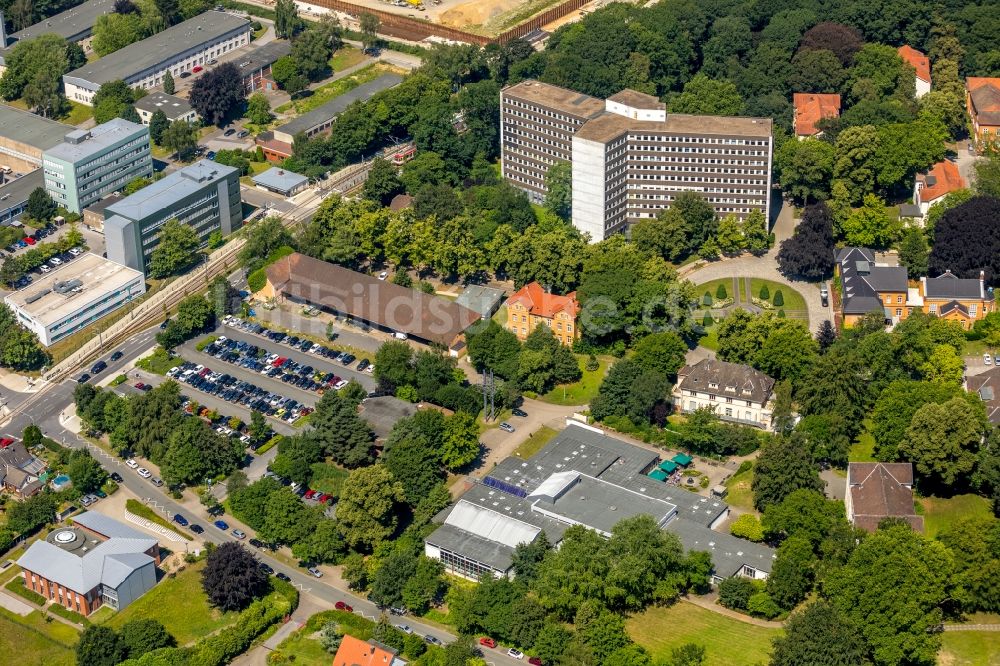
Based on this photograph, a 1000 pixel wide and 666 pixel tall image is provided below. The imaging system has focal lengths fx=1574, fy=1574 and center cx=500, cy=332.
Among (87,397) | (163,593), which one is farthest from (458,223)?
(163,593)

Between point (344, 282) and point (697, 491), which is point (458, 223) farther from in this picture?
point (697, 491)

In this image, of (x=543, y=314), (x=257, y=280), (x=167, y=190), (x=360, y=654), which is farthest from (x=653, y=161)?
(x=360, y=654)

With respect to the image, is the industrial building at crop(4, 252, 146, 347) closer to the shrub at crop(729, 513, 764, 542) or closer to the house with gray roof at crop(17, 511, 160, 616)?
the house with gray roof at crop(17, 511, 160, 616)

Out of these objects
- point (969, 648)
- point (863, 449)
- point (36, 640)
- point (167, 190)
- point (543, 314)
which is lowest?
point (36, 640)

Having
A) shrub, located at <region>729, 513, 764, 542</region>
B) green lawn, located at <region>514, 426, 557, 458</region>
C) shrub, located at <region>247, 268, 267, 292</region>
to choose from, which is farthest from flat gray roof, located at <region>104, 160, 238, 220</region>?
shrub, located at <region>729, 513, 764, 542</region>

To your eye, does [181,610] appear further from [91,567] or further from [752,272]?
[752,272]
